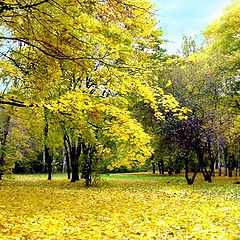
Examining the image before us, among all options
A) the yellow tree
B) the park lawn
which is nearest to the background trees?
the yellow tree

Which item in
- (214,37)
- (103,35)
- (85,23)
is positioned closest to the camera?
(85,23)

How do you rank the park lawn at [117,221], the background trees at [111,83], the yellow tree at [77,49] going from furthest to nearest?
the background trees at [111,83] → the yellow tree at [77,49] → the park lawn at [117,221]

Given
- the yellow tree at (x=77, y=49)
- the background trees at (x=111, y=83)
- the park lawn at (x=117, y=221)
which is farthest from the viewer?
the background trees at (x=111, y=83)

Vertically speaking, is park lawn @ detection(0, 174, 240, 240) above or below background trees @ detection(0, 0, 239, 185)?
below

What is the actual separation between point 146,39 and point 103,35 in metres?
7.38

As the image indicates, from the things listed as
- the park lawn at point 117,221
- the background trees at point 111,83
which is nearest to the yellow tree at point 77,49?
the background trees at point 111,83

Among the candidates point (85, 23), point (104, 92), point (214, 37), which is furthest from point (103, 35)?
point (214, 37)

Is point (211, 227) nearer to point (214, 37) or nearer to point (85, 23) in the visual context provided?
point (85, 23)

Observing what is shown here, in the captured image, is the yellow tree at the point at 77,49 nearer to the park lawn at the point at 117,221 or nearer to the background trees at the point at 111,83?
the background trees at the point at 111,83

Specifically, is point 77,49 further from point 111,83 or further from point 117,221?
point 117,221

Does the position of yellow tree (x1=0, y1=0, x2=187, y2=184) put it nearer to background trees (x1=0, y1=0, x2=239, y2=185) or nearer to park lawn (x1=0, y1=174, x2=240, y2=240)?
background trees (x1=0, y1=0, x2=239, y2=185)

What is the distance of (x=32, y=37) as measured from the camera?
23.8 feet

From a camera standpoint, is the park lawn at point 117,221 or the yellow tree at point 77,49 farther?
the yellow tree at point 77,49

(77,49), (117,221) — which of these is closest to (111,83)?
(77,49)
